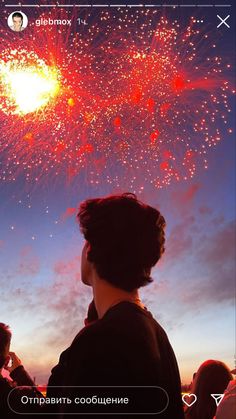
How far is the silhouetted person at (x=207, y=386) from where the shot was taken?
148cm

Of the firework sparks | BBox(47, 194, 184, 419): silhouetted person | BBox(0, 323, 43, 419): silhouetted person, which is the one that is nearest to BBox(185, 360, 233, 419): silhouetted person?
BBox(0, 323, 43, 419): silhouetted person

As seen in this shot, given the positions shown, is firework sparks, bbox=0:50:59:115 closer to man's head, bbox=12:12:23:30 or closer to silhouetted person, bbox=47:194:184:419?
man's head, bbox=12:12:23:30

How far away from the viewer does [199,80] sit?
1.74 meters

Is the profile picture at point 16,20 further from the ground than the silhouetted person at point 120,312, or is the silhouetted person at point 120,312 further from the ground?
the profile picture at point 16,20

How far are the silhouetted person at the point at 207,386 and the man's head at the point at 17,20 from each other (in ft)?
4.25

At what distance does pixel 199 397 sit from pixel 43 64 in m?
1.46

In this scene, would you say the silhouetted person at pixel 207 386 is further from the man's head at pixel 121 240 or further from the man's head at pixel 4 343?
the man's head at pixel 121 240

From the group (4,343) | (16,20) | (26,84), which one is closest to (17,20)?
(16,20)

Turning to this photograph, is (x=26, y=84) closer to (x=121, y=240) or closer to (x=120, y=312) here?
(x=121, y=240)

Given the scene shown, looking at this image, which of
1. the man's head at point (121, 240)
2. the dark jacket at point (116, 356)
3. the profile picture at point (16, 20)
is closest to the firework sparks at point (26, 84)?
the profile picture at point (16, 20)

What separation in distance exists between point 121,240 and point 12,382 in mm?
779

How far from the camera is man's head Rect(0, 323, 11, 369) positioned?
152 centimetres

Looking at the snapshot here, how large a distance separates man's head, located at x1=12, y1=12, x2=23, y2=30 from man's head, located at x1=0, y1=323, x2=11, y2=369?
987mm

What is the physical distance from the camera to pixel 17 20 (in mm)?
1618
